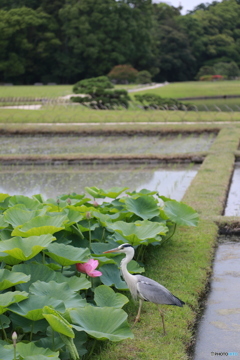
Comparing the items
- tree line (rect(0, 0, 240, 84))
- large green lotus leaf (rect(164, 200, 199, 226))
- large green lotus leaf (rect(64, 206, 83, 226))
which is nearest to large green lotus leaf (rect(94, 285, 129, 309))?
large green lotus leaf (rect(64, 206, 83, 226))

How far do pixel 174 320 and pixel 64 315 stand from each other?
3.18ft

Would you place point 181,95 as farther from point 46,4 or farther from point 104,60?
point 46,4

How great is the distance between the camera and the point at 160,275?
13.5 ft

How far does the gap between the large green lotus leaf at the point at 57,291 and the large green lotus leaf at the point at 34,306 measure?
0.07m

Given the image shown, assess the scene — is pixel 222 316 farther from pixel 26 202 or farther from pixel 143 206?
pixel 26 202

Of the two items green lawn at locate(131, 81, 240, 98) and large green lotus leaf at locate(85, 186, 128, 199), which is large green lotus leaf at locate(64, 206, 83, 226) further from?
green lawn at locate(131, 81, 240, 98)

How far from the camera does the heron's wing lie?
307cm

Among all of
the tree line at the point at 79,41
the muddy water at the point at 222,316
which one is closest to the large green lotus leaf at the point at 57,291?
the muddy water at the point at 222,316

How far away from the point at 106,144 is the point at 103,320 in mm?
9778

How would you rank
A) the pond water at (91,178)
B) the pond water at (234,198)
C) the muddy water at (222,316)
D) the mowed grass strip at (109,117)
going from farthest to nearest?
1. the mowed grass strip at (109,117)
2. the pond water at (91,178)
3. the pond water at (234,198)
4. the muddy water at (222,316)

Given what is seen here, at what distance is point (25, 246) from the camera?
10.6 ft

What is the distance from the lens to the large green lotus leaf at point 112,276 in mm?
3467

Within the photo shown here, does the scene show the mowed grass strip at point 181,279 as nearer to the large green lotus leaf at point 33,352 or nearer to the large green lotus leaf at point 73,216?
the large green lotus leaf at point 33,352

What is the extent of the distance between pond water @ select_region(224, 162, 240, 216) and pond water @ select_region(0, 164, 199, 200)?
69 centimetres
